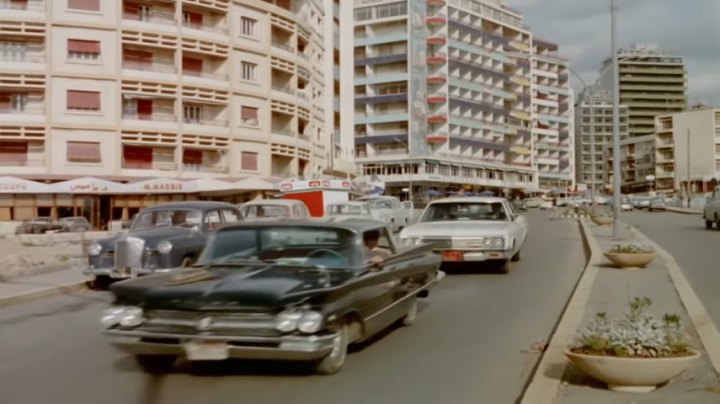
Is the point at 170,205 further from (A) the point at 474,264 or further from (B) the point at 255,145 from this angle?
(B) the point at 255,145

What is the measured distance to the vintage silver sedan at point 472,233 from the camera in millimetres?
13414

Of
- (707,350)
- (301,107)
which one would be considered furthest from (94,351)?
(301,107)

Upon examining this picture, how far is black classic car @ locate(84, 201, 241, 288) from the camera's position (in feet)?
41.5

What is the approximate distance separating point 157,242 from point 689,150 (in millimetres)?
119255

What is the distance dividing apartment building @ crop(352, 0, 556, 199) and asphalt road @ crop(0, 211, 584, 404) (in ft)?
262

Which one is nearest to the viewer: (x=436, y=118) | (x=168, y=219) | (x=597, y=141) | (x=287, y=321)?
(x=287, y=321)

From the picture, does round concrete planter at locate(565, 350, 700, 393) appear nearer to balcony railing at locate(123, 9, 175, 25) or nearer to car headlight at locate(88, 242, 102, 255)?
car headlight at locate(88, 242, 102, 255)

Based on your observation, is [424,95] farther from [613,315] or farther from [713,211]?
[613,315]

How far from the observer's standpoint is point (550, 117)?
5113 inches

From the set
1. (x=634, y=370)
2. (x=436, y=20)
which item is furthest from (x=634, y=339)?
(x=436, y=20)

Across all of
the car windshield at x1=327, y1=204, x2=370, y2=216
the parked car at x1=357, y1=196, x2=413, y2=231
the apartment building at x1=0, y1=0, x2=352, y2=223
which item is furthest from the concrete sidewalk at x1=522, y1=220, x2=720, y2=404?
the apartment building at x1=0, y1=0, x2=352, y2=223

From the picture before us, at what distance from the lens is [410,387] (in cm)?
582

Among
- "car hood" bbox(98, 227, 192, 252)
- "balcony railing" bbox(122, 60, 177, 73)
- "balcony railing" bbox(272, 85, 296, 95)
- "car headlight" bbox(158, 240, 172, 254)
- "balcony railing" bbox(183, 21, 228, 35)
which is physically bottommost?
"car headlight" bbox(158, 240, 172, 254)

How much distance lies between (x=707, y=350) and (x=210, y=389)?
429 cm
